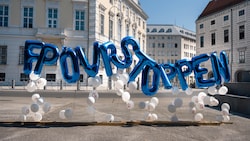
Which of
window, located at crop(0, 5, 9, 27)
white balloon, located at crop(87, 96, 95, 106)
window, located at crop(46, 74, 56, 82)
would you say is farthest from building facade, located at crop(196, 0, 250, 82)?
window, located at crop(0, 5, 9, 27)

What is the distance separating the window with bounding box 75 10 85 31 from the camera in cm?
3162

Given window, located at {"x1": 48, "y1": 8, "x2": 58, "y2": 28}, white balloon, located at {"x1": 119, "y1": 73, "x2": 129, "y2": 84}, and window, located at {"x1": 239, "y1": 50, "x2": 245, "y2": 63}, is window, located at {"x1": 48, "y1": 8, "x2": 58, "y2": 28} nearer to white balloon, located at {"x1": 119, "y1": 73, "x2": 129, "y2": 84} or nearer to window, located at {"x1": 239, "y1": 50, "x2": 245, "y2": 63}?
white balloon, located at {"x1": 119, "y1": 73, "x2": 129, "y2": 84}

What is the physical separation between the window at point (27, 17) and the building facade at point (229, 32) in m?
29.6

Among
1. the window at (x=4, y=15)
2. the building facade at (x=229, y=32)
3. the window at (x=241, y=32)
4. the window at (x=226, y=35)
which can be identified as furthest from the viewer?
the window at (x=226, y=35)

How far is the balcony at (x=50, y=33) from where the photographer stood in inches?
1176

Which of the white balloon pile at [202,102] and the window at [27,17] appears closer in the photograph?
the white balloon pile at [202,102]

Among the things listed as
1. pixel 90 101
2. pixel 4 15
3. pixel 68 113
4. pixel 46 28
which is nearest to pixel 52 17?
pixel 46 28

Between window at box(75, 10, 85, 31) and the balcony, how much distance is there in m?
2.37

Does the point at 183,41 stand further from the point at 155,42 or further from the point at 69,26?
the point at 69,26

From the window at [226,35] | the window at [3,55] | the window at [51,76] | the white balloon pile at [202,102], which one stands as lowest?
the white balloon pile at [202,102]

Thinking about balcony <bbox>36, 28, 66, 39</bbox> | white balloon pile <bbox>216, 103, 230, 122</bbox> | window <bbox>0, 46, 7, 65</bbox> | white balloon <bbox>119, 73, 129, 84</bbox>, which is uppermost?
balcony <bbox>36, 28, 66, 39</bbox>

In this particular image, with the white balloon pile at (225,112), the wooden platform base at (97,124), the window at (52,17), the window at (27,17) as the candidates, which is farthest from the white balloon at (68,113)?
the window at (27,17)

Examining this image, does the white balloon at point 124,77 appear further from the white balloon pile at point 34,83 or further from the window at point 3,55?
the window at point 3,55

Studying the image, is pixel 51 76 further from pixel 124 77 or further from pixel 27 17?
pixel 124 77
